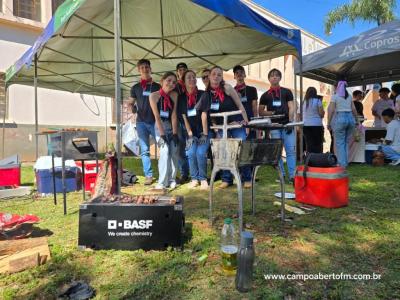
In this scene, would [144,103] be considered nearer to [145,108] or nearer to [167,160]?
[145,108]

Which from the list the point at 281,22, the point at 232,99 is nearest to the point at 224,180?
Answer: the point at 232,99

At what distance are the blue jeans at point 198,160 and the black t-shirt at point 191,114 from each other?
26 centimetres

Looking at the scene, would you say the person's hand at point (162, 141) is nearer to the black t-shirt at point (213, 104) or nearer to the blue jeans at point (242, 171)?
the black t-shirt at point (213, 104)

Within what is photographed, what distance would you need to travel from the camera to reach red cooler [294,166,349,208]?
3.66m

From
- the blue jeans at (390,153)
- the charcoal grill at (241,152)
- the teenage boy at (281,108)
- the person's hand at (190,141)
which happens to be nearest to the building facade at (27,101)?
the person's hand at (190,141)

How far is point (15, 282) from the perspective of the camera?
2.15 m

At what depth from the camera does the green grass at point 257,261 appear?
199 cm

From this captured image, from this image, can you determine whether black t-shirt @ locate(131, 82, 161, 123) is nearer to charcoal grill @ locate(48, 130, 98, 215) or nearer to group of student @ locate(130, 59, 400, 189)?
group of student @ locate(130, 59, 400, 189)

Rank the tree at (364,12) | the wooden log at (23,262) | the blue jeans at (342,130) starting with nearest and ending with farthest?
the wooden log at (23,262)
the blue jeans at (342,130)
the tree at (364,12)

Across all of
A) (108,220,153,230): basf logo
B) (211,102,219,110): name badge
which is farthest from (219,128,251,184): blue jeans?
(108,220,153,230): basf logo

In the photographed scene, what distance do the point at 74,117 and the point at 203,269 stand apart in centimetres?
1161

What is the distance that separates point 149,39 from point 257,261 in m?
5.43

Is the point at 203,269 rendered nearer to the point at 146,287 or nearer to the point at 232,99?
the point at 146,287

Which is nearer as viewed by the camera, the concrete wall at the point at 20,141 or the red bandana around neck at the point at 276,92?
the red bandana around neck at the point at 276,92
